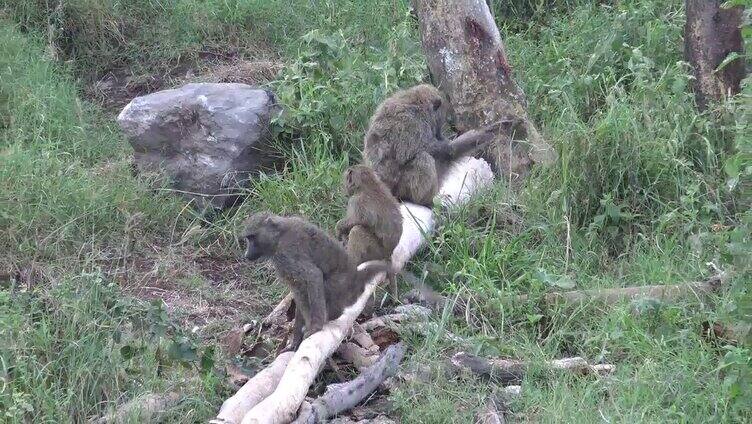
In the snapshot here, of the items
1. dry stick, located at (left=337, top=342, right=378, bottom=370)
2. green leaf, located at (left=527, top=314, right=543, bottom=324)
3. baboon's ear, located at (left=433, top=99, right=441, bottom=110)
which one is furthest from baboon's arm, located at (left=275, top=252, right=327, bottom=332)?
baboon's ear, located at (left=433, top=99, right=441, bottom=110)

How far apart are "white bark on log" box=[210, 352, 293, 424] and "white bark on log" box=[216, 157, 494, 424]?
12cm

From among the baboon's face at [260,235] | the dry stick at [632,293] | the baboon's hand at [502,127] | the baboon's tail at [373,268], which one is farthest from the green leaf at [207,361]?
the baboon's hand at [502,127]

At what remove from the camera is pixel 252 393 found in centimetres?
492

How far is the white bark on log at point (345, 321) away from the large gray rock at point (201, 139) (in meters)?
1.34

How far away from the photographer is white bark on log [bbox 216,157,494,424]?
4629 mm

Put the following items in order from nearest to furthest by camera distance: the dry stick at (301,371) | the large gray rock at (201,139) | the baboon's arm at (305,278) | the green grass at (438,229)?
the dry stick at (301,371) < the green grass at (438,229) < the baboon's arm at (305,278) < the large gray rock at (201,139)

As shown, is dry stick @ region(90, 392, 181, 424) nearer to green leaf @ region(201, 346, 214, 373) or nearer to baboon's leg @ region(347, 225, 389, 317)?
green leaf @ region(201, 346, 214, 373)

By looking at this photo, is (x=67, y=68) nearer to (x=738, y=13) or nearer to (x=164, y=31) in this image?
(x=164, y=31)

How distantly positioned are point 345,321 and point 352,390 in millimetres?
509

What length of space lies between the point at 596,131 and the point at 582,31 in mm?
2015

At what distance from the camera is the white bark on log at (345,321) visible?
4629mm

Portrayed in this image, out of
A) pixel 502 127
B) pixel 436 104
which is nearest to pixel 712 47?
pixel 502 127

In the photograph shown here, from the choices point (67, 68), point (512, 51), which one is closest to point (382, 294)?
point (512, 51)

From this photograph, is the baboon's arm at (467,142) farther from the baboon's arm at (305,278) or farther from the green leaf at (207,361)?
the green leaf at (207,361)
